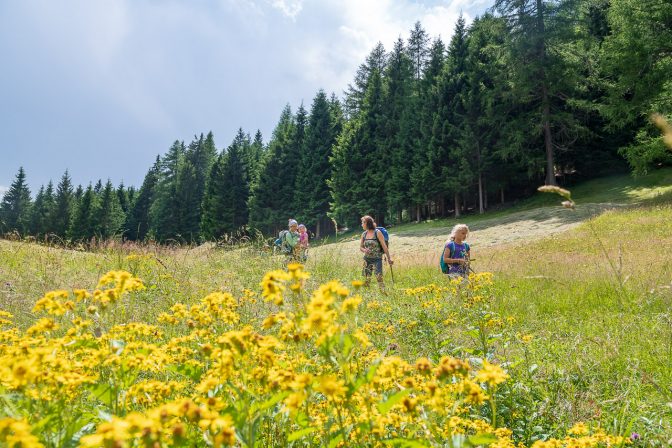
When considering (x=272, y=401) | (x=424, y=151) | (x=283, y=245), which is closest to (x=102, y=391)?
(x=272, y=401)

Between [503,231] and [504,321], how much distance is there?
1711cm

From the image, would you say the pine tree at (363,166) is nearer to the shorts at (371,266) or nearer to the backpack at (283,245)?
the backpack at (283,245)

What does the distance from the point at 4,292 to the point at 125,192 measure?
7865cm

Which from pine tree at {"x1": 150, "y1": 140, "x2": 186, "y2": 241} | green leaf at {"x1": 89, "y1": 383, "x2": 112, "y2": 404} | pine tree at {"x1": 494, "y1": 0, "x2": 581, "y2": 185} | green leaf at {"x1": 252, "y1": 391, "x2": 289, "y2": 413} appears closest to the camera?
green leaf at {"x1": 252, "y1": 391, "x2": 289, "y2": 413}

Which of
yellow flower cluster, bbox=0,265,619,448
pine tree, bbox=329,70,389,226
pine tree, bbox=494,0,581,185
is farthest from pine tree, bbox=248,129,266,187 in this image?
yellow flower cluster, bbox=0,265,619,448

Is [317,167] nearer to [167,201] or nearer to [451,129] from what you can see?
[451,129]

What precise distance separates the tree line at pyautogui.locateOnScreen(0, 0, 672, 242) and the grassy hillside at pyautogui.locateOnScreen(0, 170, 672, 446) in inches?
392

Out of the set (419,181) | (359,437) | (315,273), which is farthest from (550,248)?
(419,181)

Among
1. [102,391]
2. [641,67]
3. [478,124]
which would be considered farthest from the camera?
[478,124]

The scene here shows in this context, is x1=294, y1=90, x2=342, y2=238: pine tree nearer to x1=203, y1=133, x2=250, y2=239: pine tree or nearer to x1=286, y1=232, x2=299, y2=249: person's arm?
x1=203, y1=133, x2=250, y2=239: pine tree

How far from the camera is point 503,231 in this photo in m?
20.3

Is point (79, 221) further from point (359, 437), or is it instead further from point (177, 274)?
point (359, 437)

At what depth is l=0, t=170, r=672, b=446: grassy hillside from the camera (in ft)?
8.30

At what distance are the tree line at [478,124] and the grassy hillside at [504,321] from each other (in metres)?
9.96
